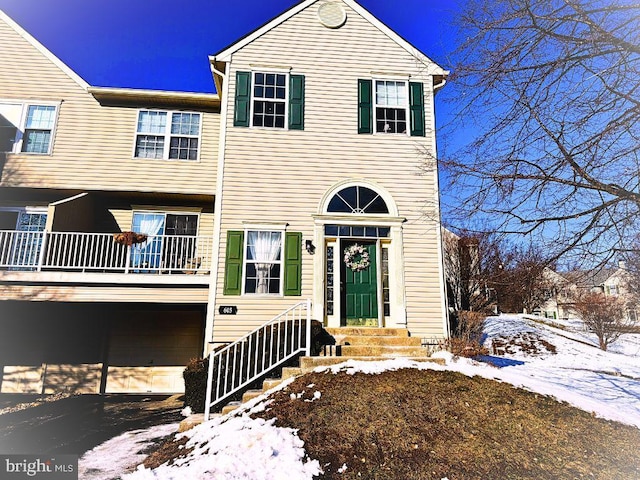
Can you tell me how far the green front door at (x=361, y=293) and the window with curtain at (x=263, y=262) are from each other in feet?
5.04

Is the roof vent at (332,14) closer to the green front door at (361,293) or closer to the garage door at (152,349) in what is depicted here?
the green front door at (361,293)

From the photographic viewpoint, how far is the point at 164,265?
10125mm

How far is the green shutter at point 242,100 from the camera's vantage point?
10141 mm

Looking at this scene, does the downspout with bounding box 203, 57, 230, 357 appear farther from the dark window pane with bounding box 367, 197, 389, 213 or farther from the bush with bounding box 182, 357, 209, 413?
the dark window pane with bounding box 367, 197, 389, 213

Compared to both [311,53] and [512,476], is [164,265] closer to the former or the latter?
[311,53]

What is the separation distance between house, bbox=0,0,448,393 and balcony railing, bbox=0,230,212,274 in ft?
Result: 0.27

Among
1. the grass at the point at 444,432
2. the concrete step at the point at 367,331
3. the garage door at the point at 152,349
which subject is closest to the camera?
the grass at the point at 444,432

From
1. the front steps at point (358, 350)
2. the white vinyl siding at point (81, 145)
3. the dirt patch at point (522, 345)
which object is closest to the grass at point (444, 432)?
the front steps at point (358, 350)

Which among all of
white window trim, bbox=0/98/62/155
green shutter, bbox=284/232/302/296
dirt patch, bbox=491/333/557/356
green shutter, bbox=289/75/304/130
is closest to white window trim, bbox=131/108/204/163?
white window trim, bbox=0/98/62/155

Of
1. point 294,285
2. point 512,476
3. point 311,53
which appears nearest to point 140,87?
point 311,53

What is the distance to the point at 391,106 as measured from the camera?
34.8ft

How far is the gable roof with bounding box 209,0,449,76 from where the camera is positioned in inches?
408

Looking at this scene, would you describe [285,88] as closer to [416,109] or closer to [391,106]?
[391,106]

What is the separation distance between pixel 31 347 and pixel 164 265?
458 cm
